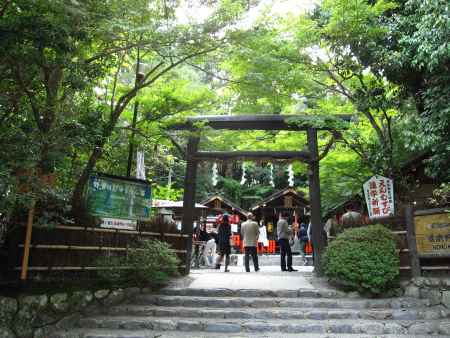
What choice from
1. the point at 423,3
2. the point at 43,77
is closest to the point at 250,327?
the point at 43,77

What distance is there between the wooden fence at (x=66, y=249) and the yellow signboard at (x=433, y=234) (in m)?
6.45

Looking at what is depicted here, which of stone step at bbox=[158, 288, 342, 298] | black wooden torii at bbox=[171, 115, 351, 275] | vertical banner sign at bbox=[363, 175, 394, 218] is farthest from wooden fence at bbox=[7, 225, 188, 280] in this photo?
vertical banner sign at bbox=[363, 175, 394, 218]

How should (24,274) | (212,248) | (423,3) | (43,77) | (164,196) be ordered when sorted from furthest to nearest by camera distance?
1. (164,196)
2. (212,248)
3. (423,3)
4. (43,77)
5. (24,274)

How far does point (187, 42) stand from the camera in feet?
24.2

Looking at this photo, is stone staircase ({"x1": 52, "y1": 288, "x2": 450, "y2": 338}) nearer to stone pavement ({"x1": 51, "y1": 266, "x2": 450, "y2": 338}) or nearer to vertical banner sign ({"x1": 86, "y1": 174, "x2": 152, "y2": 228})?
stone pavement ({"x1": 51, "y1": 266, "x2": 450, "y2": 338})

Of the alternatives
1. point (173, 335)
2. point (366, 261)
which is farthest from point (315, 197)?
point (173, 335)

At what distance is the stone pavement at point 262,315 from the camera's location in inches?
257

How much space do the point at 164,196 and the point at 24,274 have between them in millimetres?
14437

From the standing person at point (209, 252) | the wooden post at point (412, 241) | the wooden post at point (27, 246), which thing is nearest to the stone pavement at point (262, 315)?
the wooden post at point (412, 241)

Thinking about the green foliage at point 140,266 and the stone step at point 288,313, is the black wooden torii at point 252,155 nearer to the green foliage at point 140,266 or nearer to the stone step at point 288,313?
the green foliage at point 140,266

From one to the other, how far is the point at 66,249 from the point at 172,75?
506 cm

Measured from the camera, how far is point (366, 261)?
8148mm

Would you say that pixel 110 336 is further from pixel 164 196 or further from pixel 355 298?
pixel 164 196

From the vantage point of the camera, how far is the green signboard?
820cm
